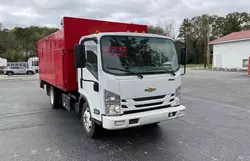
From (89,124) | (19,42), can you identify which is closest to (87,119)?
(89,124)

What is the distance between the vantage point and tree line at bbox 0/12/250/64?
4759cm

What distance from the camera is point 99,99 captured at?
3.81 metres

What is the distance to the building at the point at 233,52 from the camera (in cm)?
2784

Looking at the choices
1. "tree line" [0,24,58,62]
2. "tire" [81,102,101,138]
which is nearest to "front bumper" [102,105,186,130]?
"tire" [81,102,101,138]

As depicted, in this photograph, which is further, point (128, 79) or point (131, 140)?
point (131, 140)

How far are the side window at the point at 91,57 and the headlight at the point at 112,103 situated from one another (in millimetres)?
476

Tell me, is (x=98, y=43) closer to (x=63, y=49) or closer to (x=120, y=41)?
(x=120, y=41)

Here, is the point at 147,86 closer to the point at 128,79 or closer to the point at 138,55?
the point at 128,79

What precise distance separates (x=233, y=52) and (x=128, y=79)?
30.9m

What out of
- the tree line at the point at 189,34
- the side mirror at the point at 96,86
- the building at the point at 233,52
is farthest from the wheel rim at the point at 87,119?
the tree line at the point at 189,34

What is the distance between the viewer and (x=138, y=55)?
158 inches

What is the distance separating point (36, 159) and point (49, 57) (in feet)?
12.7

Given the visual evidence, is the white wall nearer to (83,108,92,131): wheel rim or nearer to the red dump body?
the red dump body

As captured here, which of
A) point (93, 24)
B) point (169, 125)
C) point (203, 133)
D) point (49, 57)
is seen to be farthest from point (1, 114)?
point (203, 133)
